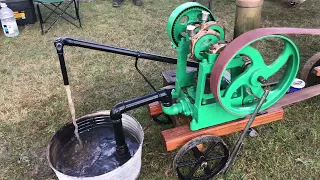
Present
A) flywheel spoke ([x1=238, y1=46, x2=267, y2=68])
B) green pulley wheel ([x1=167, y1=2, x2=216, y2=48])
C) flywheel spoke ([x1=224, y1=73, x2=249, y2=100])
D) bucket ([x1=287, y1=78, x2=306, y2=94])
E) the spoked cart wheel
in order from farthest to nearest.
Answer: bucket ([x1=287, y1=78, x2=306, y2=94]) → green pulley wheel ([x1=167, y1=2, x2=216, y2=48]) → the spoked cart wheel → flywheel spoke ([x1=224, y1=73, x2=249, y2=100]) → flywheel spoke ([x1=238, y1=46, x2=267, y2=68])

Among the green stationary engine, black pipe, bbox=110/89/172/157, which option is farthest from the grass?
the green stationary engine

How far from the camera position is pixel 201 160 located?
2.45 m

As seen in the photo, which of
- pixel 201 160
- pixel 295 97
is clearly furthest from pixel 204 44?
pixel 295 97

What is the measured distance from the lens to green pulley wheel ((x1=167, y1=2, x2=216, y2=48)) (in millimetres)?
2559

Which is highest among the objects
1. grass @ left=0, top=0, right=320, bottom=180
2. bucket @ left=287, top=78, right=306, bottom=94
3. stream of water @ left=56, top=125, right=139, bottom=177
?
bucket @ left=287, top=78, right=306, bottom=94

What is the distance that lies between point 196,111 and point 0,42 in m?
4.02

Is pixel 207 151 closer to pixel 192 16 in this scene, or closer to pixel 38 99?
pixel 192 16

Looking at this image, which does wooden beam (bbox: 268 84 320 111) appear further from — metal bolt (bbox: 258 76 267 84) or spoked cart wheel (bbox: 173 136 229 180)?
spoked cart wheel (bbox: 173 136 229 180)

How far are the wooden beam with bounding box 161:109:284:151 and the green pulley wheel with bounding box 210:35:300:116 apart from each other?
0.14 meters

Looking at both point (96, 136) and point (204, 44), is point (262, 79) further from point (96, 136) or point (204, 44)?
point (96, 136)

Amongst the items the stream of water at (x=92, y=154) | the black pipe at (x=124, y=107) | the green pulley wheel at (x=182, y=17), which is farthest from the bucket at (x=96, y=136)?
the green pulley wheel at (x=182, y=17)

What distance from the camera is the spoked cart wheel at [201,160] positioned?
234 cm

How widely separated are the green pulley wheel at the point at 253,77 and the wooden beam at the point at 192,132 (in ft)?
0.45

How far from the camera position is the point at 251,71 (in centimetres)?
220
